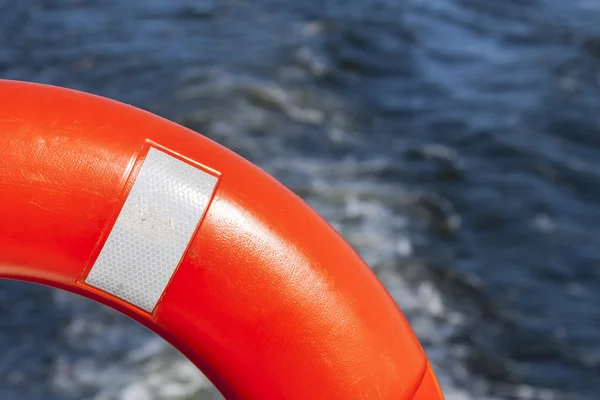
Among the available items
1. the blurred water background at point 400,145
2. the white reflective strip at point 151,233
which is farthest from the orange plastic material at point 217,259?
the blurred water background at point 400,145

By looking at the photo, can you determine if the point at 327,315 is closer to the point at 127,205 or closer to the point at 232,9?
the point at 127,205

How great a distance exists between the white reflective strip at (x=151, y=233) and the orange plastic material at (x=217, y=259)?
0.02 m

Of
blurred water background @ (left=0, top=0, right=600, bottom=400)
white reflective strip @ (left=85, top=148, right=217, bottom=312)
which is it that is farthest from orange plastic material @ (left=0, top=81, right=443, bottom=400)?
blurred water background @ (left=0, top=0, right=600, bottom=400)

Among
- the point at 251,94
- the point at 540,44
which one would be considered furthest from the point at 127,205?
the point at 540,44

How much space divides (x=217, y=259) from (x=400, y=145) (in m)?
3.12

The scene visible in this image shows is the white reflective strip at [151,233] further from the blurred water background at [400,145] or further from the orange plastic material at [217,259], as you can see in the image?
the blurred water background at [400,145]

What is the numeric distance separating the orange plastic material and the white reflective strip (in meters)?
0.02

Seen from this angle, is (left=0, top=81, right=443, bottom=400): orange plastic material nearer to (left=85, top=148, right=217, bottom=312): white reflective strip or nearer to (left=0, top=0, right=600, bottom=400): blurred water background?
(left=85, top=148, right=217, bottom=312): white reflective strip

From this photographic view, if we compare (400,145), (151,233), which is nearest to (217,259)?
(151,233)

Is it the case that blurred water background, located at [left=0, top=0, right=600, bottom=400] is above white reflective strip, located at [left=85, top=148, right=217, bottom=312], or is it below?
Result: below

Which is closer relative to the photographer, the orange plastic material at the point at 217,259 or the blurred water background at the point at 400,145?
the orange plastic material at the point at 217,259

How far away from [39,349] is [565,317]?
6.83ft

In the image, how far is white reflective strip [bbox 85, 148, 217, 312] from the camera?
1552 mm

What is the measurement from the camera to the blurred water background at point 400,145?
3250 mm
